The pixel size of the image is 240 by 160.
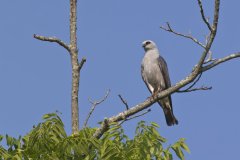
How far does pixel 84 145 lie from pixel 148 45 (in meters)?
7.44

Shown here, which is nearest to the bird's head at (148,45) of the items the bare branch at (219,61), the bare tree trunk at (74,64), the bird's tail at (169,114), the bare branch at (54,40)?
the bird's tail at (169,114)

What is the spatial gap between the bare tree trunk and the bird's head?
557cm

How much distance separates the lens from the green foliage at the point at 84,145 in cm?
540

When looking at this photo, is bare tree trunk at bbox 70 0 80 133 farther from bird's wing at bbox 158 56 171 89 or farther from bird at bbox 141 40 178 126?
bird's wing at bbox 158 56 171 89

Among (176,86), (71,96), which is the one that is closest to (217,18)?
(176,86)

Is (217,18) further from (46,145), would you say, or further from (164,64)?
(164,64)

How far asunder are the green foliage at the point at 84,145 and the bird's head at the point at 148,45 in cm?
672

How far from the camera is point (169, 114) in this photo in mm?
11398

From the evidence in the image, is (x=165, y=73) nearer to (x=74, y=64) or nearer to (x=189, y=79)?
(x=74, y=64)

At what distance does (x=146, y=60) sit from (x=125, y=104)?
A: 5176 millimetres

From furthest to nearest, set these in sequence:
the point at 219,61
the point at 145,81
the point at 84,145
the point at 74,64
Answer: the point at 145,81 < the point at 74,64 < the point at 219,61 < the point at 84,145

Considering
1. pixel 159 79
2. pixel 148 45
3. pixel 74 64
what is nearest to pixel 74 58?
pixel 74 64

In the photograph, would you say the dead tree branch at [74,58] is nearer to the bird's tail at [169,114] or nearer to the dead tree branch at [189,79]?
the dead tree branch at [189,79]

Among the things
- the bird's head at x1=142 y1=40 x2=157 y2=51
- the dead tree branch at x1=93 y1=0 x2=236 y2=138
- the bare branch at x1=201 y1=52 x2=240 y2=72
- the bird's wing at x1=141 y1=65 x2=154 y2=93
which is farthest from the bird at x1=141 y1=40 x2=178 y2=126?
the bare branch at x1=201 y1=52 x2=240 y2=72
